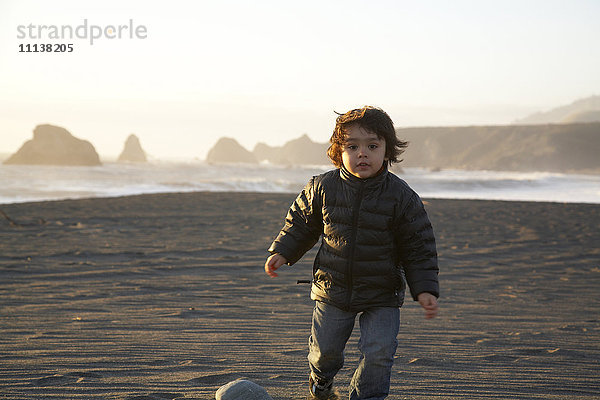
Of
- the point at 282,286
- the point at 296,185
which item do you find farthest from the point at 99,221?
the point at 296,185

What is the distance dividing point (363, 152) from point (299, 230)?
23.6 inches

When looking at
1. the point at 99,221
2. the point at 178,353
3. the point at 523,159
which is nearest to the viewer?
the point at 178,353

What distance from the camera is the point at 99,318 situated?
5.00 metres

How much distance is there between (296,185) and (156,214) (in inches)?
870

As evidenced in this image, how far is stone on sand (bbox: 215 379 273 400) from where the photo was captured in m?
2.93

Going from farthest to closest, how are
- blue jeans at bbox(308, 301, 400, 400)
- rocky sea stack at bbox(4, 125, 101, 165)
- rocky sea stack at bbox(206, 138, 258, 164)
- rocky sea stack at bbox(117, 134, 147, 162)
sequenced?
rocky sea stack at bbox(206, 138, 258, 164) < rocky sea stack at bbox(117, 134, 147, 162) < rocky sea stack at bbox(4, 125, 101, 165) < blue jeans at bbox(308, 301, 400, 400)

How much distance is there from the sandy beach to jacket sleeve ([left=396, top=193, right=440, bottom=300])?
808 mm

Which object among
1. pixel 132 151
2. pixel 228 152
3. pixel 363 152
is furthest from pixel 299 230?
pixel 228 152

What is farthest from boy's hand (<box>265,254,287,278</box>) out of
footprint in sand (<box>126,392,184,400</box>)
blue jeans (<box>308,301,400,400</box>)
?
footprint in sand (<box>126,392,184,400</box>)

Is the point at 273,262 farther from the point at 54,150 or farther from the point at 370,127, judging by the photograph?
the point at 54,150

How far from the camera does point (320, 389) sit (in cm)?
309

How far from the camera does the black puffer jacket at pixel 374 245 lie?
9.44 feet

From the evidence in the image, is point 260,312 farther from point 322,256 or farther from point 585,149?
point 585,149

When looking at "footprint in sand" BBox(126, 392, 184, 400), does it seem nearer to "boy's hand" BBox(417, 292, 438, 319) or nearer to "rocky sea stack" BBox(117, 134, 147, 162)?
"boy's hand" BBox(417, 292, 438, 319)
